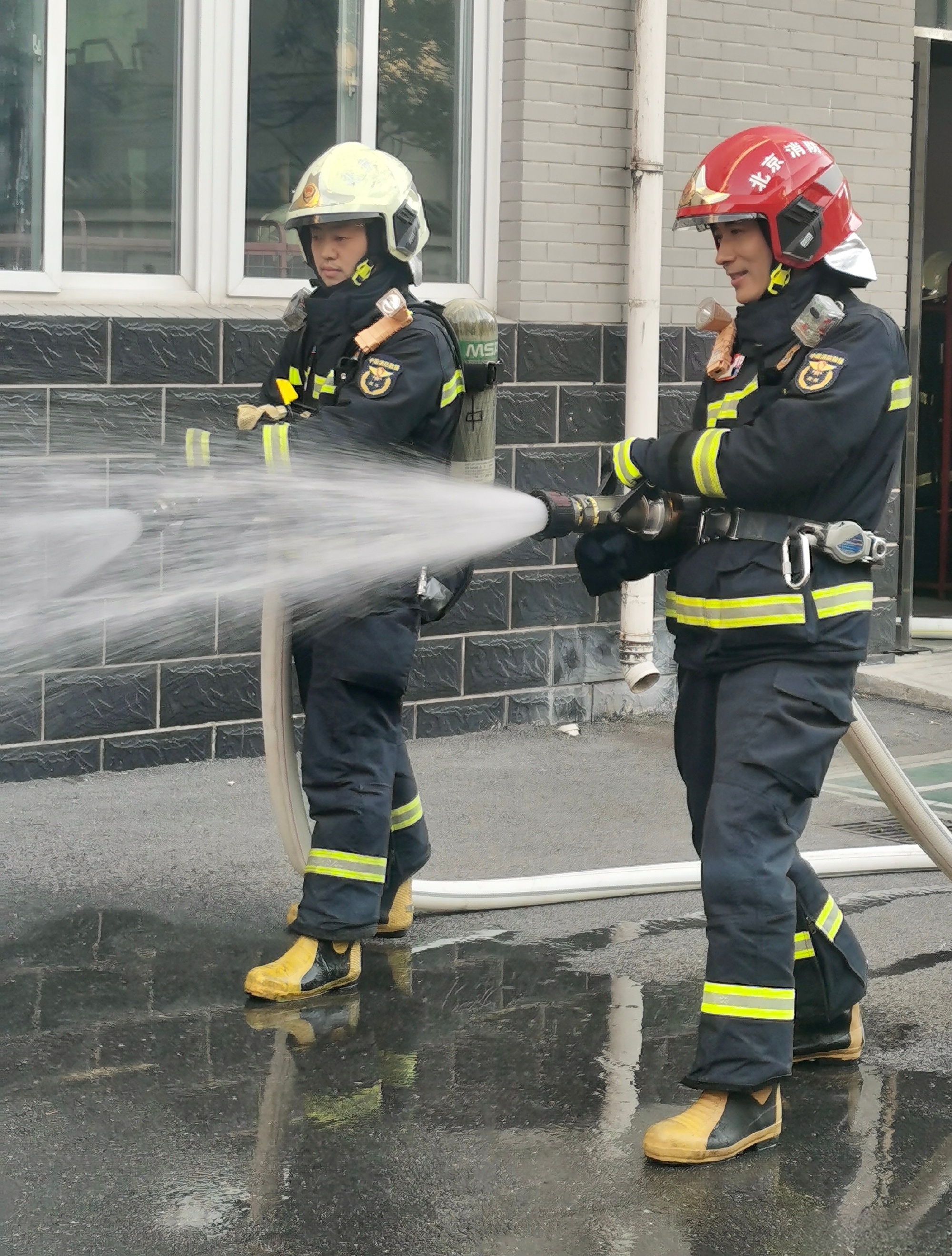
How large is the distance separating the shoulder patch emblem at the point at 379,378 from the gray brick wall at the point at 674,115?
332 cm

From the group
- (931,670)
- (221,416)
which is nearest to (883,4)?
(931,670)

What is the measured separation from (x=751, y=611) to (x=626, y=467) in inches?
17.8

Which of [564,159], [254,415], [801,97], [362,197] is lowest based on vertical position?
[254,415]

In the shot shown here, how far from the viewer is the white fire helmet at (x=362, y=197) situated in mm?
4672

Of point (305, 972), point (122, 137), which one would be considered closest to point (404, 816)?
point (305, 972)

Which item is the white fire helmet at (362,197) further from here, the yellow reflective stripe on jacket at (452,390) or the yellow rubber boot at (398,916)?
the yellow rubber boot at (398,916)

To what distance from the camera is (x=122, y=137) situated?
702 cm

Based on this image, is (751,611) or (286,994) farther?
(286,994)

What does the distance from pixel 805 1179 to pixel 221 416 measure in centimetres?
418

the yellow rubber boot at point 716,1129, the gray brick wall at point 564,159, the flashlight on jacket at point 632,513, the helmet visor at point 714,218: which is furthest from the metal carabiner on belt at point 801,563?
the gray brick wall at point 564,159

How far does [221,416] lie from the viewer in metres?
7.04

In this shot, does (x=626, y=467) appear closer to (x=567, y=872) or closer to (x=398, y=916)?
(x=398, y=916)

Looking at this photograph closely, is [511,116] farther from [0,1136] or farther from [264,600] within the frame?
[0,1136]

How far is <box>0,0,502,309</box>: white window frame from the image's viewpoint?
6793 millimetres
